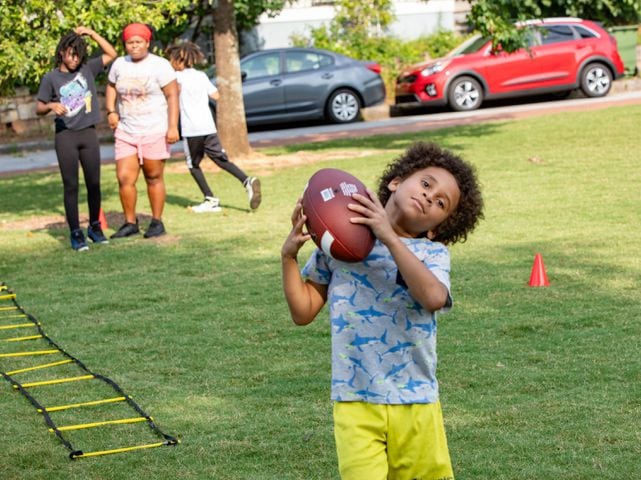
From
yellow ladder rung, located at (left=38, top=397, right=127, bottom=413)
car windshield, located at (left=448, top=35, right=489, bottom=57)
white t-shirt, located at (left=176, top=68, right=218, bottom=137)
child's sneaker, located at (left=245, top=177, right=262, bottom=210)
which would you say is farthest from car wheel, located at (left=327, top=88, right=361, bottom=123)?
yellow ladder rung, located at (left=38, top=397, right=127, bottom=413)

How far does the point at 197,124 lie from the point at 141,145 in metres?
1.89

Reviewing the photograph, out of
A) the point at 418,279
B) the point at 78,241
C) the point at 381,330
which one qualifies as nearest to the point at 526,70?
the point at 78,241

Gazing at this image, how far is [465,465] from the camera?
16.8 ft

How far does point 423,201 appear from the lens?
12.7ft

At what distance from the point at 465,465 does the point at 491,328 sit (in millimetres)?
2399

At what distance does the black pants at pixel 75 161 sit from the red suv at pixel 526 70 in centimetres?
1416

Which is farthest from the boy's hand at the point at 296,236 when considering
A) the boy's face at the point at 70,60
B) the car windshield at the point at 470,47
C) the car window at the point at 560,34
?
the car window at the point at 560,34

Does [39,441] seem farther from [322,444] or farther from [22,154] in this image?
[22,154]

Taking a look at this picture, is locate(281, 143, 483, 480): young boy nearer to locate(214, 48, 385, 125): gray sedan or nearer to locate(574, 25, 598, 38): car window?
locate(214, 48, 385, 125): gray sedan

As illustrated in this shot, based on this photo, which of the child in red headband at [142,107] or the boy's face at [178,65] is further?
the boy's face at [178,65]

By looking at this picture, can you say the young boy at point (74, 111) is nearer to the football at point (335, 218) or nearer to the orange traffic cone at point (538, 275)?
the orange traffic cone at point (538, 275)

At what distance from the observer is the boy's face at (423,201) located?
3871 millimetres

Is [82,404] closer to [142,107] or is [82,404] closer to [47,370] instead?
[47,370]

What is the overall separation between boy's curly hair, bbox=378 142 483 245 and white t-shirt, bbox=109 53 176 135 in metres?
7.39
